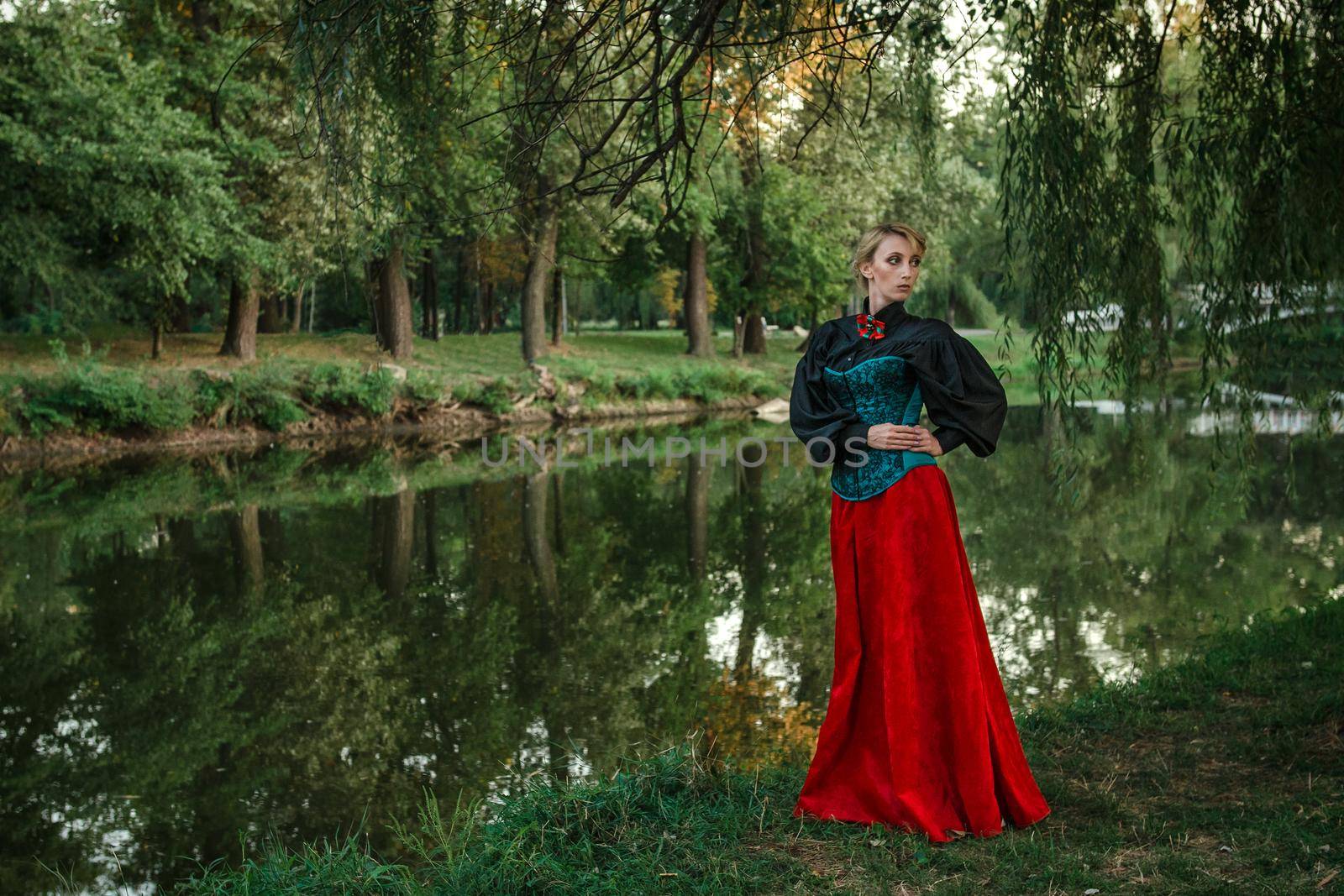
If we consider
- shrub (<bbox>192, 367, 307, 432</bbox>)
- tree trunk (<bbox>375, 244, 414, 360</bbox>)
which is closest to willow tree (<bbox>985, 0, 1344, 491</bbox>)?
shrub (<bbox>192, 367, 307, 432</bbox>)

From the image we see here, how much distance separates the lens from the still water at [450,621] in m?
5.10

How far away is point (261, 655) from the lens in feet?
23.3

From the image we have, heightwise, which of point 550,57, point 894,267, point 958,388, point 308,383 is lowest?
point 308,383

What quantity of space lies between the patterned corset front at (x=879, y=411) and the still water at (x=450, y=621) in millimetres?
1946

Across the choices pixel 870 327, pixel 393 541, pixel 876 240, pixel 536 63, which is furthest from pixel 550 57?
pixel 393 541

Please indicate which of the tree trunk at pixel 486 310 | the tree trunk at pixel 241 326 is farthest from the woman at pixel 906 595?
the tree trunk at pixel 486 310

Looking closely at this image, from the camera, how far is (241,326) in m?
20.8

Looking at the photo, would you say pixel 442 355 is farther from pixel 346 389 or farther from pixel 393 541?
pixel 393 541

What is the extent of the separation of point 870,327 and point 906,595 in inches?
31.9

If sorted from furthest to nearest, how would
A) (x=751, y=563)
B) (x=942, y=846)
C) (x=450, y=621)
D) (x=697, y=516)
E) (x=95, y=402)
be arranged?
(x=95, y=402) < (x=697, y=516) < (x=751, y=563) < (x=450, y=621) < (x=942, y=846)

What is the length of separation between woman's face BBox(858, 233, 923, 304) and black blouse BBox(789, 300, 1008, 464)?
6cm

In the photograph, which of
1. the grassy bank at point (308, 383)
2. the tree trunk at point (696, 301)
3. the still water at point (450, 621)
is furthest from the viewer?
the tree trunk at point (696, 301)

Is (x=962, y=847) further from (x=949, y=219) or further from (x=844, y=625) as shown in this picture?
(x=949, y=219)

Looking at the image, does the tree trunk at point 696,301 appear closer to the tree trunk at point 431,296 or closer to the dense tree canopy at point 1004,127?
the tree trunk at point 431,296
